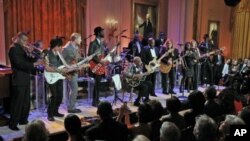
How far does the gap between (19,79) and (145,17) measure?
7.12m

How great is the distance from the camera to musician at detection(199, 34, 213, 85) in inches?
395

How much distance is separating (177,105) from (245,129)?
3.56 ft

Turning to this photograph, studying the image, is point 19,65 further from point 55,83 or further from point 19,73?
point 55,83

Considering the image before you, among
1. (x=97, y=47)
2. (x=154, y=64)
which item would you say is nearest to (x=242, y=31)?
(x=154, y=64)

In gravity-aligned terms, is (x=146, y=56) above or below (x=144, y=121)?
above

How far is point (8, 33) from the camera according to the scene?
8719 mm

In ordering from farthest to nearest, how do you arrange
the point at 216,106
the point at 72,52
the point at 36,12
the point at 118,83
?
the point at 36,12, the point at 118,83, the point at 72,52, the point at 216,106

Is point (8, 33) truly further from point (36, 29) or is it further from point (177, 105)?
point (177, 105)

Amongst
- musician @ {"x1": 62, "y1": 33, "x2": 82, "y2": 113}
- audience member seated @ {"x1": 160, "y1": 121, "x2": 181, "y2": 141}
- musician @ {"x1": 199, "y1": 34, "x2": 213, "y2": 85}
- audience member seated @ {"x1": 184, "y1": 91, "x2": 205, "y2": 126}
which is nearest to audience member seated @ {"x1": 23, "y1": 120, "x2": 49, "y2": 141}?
audience member seated @ {"x1": 160, "y1": 121, "x2": 181, "y2": 141}

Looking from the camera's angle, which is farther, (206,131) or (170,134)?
(206,131)

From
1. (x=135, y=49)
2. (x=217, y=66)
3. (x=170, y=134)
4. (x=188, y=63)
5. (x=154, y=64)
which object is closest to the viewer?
(x=170, y=134)

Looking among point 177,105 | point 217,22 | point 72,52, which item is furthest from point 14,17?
point 217,22

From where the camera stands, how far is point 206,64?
1041cm

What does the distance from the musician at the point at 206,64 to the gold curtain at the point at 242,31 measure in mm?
3432
